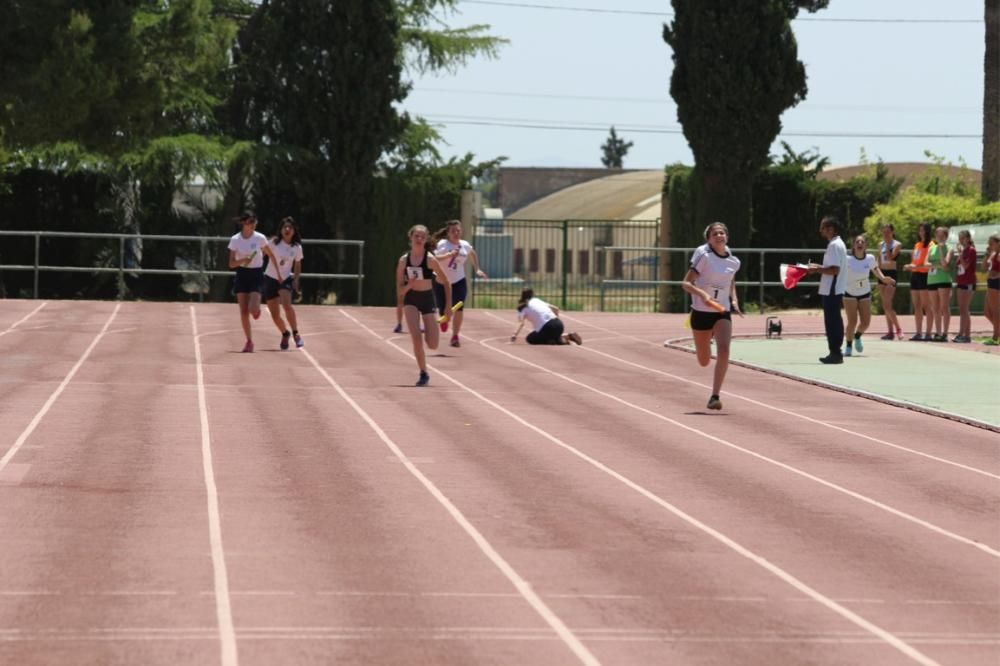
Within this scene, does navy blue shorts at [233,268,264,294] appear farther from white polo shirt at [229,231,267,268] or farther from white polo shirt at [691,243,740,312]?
white polo shirt at [691,243,740,312]

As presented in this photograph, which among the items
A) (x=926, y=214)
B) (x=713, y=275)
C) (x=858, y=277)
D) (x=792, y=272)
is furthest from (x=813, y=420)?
(x=926, y=214)

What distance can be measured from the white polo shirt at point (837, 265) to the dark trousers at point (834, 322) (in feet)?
0.31

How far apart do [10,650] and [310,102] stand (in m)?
33.3

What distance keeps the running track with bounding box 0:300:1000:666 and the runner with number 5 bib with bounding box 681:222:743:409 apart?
0.59 metres

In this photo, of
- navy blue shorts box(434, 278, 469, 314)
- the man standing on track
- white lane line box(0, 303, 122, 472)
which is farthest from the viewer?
navy blue shorts box(434, 278, 469, 314)

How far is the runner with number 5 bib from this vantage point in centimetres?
1712

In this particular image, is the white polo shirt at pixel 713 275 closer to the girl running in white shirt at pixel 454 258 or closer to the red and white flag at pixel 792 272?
the red and white flag at pixel 792 272

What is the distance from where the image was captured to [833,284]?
898 inches

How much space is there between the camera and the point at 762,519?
1070cm

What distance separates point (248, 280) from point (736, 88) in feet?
62.3

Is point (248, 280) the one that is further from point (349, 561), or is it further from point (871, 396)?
point (349, 561)

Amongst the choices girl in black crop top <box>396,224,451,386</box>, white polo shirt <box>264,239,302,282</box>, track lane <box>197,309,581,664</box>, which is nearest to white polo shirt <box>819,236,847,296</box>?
girl in black crop top <box>396,224,451,386</box>

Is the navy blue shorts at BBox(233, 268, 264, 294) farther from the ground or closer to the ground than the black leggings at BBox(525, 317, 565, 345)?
farther from the ground

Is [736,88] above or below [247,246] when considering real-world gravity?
above
